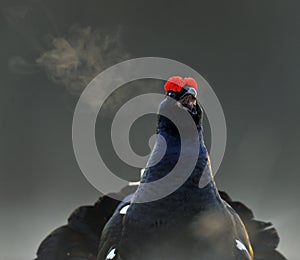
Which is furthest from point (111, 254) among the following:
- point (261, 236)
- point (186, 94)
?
point (261, 236)

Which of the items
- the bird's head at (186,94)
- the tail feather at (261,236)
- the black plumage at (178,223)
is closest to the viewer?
the black plumage at (178,223)

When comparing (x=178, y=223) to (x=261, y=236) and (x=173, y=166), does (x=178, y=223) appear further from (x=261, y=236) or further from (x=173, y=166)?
(x=261, y=236)

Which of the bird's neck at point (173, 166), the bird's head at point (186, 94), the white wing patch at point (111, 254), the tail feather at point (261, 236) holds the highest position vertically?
the bird's head at point (186, 94)

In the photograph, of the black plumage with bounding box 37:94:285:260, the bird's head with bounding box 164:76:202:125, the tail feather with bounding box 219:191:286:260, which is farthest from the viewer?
the tail feather with bounding box 219:191:286:260

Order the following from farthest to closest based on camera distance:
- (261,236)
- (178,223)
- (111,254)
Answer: (261,236) → (111,254) → (178,223)

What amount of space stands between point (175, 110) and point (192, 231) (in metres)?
0.28

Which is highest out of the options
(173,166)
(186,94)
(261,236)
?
(186,94)

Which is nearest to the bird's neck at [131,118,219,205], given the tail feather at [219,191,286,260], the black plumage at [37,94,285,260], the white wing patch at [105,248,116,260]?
the black plumage at [37,94,285,260]

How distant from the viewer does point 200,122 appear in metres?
0.87

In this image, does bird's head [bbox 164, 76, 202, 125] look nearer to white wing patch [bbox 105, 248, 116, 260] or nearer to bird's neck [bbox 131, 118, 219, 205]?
bird's neck [bbox 131, 118, 219, 205]

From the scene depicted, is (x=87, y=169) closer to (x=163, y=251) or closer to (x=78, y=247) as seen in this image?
(x=78, y=247)

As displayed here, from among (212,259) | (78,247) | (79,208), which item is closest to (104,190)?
(79,208)

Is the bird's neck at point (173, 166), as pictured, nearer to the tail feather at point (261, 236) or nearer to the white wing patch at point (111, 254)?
the white wing patch at point (111, 254)

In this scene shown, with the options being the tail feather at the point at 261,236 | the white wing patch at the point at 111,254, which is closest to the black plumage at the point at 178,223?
the white wing patch at the point at 111,254
